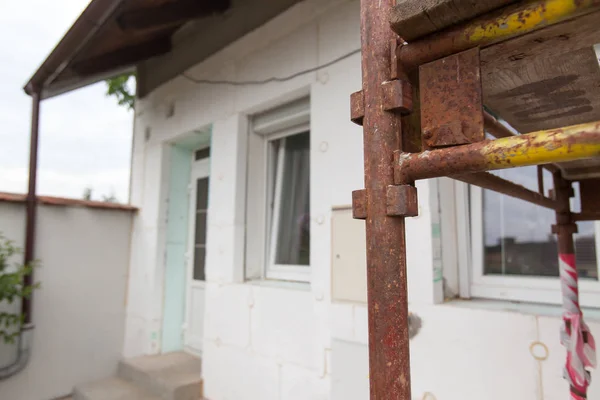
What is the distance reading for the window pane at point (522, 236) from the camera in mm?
1785

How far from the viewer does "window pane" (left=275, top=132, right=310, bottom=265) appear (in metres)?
2.78

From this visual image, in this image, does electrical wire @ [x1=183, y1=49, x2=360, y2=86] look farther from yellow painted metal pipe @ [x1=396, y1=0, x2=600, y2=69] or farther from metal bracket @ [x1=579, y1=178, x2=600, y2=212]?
yellow painted metal pipe @ [x1=396, y1=0, x2=600, y2=69]

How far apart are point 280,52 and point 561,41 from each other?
2297mm

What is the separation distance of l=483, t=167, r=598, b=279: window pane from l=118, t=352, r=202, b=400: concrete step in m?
2.39

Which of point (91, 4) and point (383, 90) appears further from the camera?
point (91, 4)

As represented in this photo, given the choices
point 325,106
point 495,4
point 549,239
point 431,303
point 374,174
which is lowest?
point 431,303

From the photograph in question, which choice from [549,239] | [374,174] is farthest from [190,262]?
[374,174]

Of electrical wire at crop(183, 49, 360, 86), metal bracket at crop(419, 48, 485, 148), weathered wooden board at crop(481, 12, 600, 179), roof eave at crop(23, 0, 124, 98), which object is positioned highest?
roof eave at crop(23, 0, 124, 98)

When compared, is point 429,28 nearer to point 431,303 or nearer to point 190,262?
point 431,303

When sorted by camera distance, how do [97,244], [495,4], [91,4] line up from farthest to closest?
[97,244] < [91,4] < [495,4]

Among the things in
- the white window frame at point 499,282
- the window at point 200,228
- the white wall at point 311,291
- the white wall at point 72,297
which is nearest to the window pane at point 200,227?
the window at point 200,228

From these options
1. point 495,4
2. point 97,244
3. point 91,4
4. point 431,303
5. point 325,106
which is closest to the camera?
point 495,4

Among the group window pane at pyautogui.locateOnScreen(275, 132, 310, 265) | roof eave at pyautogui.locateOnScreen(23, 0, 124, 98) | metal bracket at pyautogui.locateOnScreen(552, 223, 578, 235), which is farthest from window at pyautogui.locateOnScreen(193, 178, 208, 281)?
metal bracket at pyautogui.locateOnScreen(552, 223, 578, 235)

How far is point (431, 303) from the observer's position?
68.3 inches
